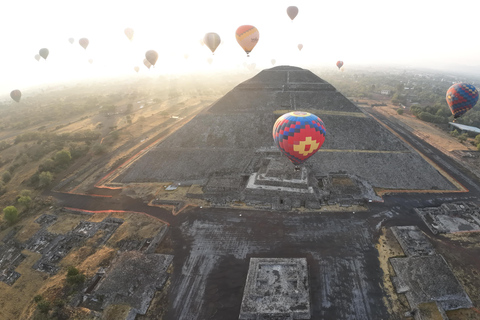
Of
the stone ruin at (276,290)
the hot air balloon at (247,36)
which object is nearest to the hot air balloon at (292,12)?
the hot air balloon at (247,36)

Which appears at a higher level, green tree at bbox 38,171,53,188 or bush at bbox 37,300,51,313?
green tree at bbox 38,171,53,188

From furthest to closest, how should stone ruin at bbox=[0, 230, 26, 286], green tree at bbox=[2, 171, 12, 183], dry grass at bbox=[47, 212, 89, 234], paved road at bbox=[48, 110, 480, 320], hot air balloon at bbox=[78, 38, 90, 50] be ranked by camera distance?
hot air balloon at bbox=[78, 38, 90, 50]
green tree at bbox=[2, 171, 12, 183]
dry grass at bbox=[47, 212, 89, 234]
stone ruin at bbox=[0, 230, 26, 286]
paved road at bbox=[48, 110, 480, 320]

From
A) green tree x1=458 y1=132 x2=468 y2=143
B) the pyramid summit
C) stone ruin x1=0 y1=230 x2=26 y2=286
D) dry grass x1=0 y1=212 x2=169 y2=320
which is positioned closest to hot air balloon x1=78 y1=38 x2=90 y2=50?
the pyramid summit

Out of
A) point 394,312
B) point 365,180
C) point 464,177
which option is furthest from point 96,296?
point 464,177

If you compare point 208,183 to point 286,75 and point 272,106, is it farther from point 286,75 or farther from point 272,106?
point 286,75

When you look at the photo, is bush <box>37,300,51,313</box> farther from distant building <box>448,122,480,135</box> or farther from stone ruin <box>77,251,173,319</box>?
distant building <box>448,122,480,135</box>

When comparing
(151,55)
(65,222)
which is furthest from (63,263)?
(151,55)

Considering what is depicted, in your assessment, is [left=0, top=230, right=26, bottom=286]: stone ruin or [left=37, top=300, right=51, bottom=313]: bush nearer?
[left=37, top=300, right=51, bottom=313]: bush

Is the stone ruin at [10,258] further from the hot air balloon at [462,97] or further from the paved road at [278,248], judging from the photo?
the hot air balloon at [462,97]
